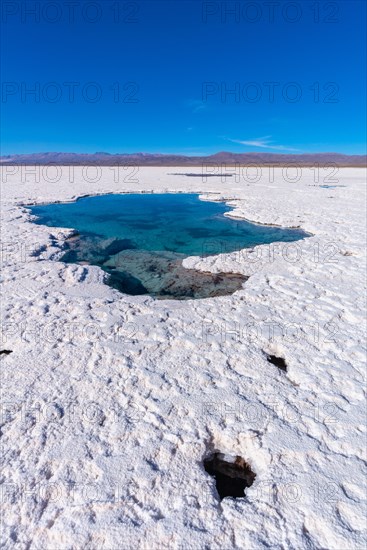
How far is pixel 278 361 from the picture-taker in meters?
4.00

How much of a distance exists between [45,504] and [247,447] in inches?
64.9

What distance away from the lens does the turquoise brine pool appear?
655cm

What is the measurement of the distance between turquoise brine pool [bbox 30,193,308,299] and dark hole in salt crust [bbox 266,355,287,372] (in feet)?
6.86

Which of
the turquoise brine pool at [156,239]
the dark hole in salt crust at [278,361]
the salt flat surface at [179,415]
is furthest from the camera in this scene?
the turquoise brine pool at [156,239]

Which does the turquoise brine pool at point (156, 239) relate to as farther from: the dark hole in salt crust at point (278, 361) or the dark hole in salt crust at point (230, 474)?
the dark hole in salt crust at point (230, 474)

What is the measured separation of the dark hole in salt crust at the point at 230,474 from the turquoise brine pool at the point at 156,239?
335cm

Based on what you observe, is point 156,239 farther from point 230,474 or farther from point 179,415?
point 230,474

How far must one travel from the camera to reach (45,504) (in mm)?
2375

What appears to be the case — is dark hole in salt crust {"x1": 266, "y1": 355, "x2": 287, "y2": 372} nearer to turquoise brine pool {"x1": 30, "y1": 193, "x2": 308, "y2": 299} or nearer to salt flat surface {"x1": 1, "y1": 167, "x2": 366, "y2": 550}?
salt flat surface {"x1": 1, "y1": 167, "x2": 366, "y2": 550}

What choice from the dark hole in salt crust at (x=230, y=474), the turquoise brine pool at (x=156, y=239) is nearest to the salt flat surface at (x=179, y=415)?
the dark hole in salt crust at (x=230, y=474)

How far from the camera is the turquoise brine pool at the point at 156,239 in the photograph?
655 centimetres

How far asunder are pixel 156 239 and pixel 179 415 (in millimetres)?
7808

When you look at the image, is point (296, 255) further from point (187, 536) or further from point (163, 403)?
point (187, 536)

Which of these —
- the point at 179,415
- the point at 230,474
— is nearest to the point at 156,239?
the point at 179,415
